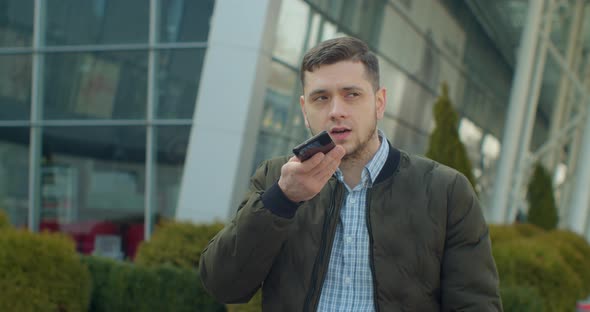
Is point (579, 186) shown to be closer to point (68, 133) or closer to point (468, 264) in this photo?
point (68, 133)

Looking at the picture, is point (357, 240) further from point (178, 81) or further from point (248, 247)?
point (178, 81)

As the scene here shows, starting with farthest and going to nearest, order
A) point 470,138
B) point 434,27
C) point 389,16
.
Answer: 1. point 470,138
2. point 434,27
3. point 389,16

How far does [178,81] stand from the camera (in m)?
10.9

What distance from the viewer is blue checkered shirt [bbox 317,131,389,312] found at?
2271mm

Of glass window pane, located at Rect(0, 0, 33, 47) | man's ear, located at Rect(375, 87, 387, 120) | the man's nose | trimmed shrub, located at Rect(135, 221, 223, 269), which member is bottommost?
trimmed shrub, located at Rect(135, 221, 223, 269)

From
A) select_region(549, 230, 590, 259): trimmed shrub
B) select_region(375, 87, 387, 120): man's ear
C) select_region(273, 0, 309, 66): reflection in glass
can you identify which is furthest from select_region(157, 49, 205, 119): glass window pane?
select_region(375, 87, 387, 120): man's ear

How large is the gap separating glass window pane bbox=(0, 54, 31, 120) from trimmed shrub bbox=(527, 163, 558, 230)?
12752mm

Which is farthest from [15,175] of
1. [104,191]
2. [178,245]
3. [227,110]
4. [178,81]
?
[178,245]

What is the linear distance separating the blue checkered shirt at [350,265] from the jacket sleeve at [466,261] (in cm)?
24

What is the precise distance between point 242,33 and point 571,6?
16021 millimetres

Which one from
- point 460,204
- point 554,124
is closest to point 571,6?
point 554,124

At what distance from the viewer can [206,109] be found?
10.5m

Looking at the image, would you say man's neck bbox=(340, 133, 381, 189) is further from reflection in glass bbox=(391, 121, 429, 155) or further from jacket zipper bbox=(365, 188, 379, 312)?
reflection in glass bbox=(391, 121, 429, 155)

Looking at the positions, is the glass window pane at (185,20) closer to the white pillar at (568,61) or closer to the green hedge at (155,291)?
the green hedge at (155,291)
